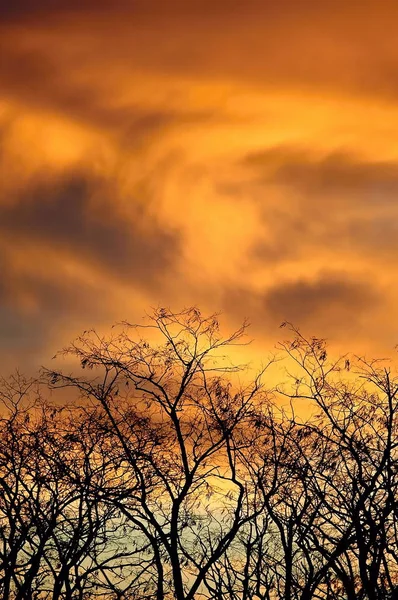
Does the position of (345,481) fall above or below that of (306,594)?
above

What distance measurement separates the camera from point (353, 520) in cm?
1773

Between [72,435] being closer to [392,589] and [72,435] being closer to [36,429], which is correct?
[36,429]

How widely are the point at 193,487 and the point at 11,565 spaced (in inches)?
225

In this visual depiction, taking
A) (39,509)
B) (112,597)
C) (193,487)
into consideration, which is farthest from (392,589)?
(39,509)

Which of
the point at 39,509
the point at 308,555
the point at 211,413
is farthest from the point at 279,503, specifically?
the point at 39,509

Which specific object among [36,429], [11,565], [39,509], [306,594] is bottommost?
[306,594]

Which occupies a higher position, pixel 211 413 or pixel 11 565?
pixel 211 413

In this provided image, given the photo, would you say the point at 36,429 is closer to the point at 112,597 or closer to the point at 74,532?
the point at 74,532

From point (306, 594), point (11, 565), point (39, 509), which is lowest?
point (306, 594)

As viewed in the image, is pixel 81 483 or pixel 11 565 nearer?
pixel 81 483

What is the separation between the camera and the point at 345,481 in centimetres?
1922

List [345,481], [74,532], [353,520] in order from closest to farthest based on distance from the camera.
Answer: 1. [353,520]
2. [345,481]
3. [74,532]

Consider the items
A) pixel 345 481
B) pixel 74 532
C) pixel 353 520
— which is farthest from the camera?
pixel 74 532

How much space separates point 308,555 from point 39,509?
7.48 meters
